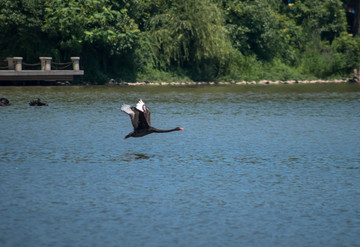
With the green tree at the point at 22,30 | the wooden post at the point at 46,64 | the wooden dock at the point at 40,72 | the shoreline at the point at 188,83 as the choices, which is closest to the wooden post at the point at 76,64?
the wooden dock at the point at 40,72

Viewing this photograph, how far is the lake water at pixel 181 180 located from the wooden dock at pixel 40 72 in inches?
576

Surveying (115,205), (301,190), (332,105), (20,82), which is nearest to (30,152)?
(115,205)

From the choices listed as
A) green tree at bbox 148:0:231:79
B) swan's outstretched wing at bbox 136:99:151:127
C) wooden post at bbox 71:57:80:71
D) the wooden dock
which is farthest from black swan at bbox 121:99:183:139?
green tree at bbox 148:0:231:79

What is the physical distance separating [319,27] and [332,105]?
26.8 m

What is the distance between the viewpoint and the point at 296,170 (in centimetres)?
1468

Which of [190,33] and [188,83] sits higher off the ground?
[190,33]

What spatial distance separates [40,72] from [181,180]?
2968 cm

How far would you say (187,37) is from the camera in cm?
4697

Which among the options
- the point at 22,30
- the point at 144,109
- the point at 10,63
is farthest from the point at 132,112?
the point at 22,30

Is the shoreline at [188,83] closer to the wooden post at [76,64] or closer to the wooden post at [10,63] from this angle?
the wooden post at [10,63]

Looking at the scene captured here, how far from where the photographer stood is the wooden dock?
4066 cm

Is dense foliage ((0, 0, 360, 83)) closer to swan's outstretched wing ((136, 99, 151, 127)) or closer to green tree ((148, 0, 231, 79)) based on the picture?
green tree ((148, 0, 231, 79))

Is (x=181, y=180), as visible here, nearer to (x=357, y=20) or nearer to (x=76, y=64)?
(x=76, y=64)

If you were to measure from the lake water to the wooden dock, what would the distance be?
14.6 meters
